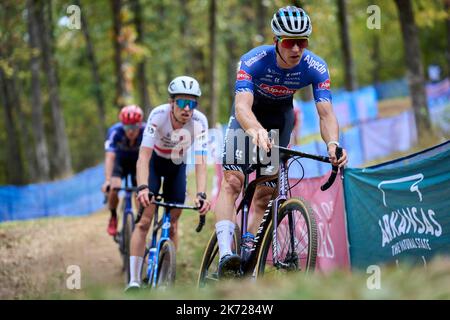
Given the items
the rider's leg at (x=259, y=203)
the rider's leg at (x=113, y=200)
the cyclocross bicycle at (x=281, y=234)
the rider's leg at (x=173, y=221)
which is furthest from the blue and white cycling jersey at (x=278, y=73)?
the rider's leg at (x=113, y=200)

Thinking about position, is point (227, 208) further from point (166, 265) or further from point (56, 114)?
point (56, 114)

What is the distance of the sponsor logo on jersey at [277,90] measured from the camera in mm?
6293

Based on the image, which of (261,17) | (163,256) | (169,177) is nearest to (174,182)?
(169,177)

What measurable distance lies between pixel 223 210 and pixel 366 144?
14123 mm

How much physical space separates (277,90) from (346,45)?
66.6 feet

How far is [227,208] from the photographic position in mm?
6359

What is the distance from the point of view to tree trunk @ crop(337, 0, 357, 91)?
25234mm

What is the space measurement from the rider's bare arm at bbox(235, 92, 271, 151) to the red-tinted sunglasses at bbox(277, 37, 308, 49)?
51 centimetres

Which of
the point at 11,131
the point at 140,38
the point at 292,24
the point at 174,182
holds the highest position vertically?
the point at 140,38

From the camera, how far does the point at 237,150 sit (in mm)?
6406

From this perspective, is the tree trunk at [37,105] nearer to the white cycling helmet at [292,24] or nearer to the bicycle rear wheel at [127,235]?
the bicycle rear wheel at [127,235]

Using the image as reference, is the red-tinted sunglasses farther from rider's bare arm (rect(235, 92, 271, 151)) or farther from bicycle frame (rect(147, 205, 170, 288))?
bicycle frame (rect(147, 205, 170, 288))
